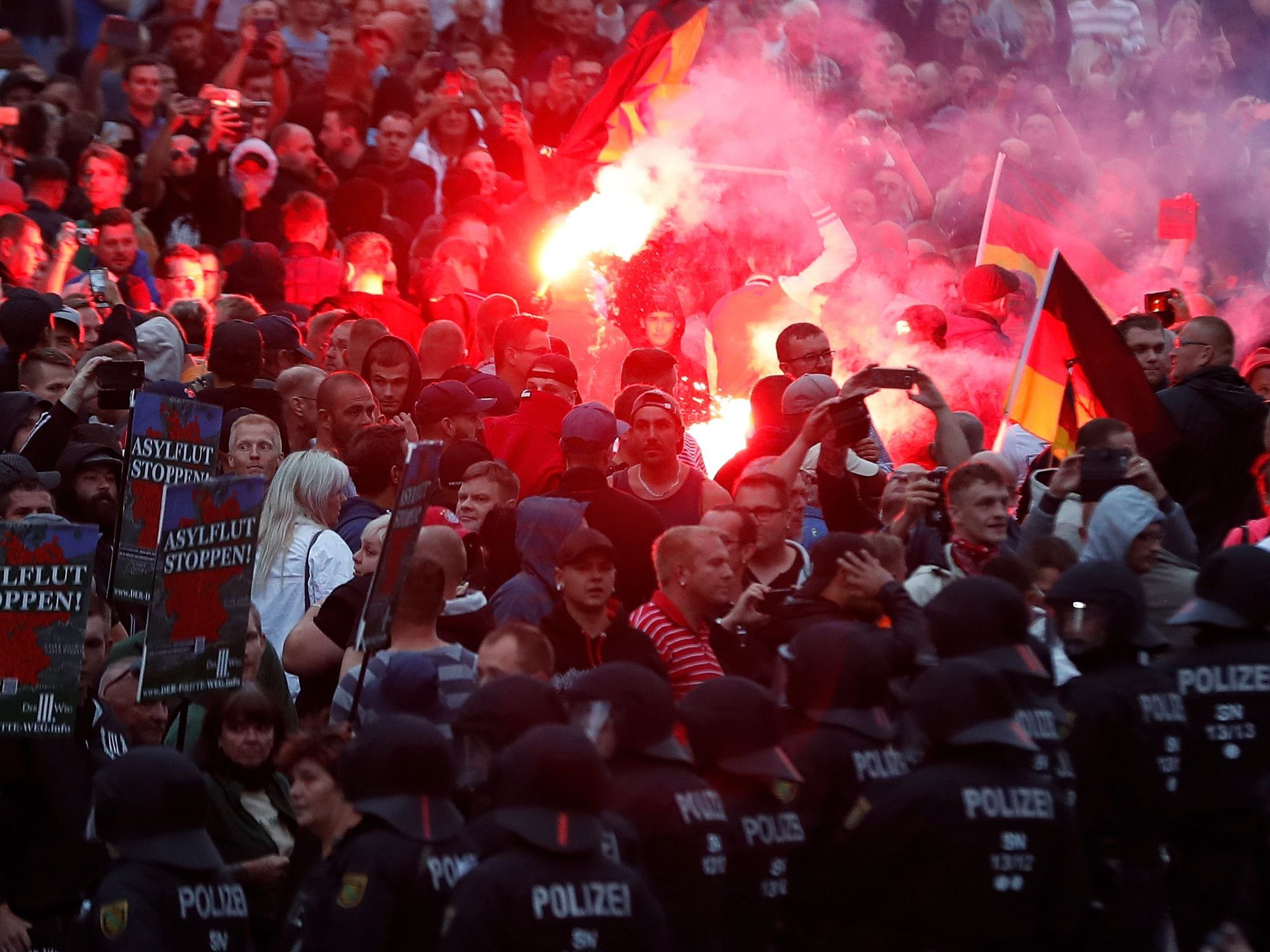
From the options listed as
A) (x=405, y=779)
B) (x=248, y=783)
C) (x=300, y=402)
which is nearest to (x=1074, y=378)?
(x=300, y=402)

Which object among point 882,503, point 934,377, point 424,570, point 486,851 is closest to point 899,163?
point 934,377

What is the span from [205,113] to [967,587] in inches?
325

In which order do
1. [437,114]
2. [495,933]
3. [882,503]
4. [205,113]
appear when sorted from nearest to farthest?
1. [495,933]
2. [882,503]
3. [205,113]
4. [437,114]

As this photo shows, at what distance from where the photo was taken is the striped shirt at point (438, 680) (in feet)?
19.6

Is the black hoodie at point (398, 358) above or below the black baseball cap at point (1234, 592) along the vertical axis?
above

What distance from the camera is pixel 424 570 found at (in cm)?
618

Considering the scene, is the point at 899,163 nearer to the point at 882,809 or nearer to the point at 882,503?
the point at 882,503

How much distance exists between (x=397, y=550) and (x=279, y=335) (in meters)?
3.47

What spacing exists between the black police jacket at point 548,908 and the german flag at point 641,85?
9.66 metres

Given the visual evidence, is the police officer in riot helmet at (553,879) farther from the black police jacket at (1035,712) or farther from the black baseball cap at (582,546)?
the black baseball cap at (582,546)

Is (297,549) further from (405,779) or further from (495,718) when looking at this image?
(405,779)

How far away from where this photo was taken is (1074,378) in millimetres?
8508

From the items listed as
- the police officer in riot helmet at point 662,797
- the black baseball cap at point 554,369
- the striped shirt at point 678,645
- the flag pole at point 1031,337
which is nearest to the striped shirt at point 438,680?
the striped shirt at point 678,645

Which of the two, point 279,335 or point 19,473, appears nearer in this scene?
point 19,473
